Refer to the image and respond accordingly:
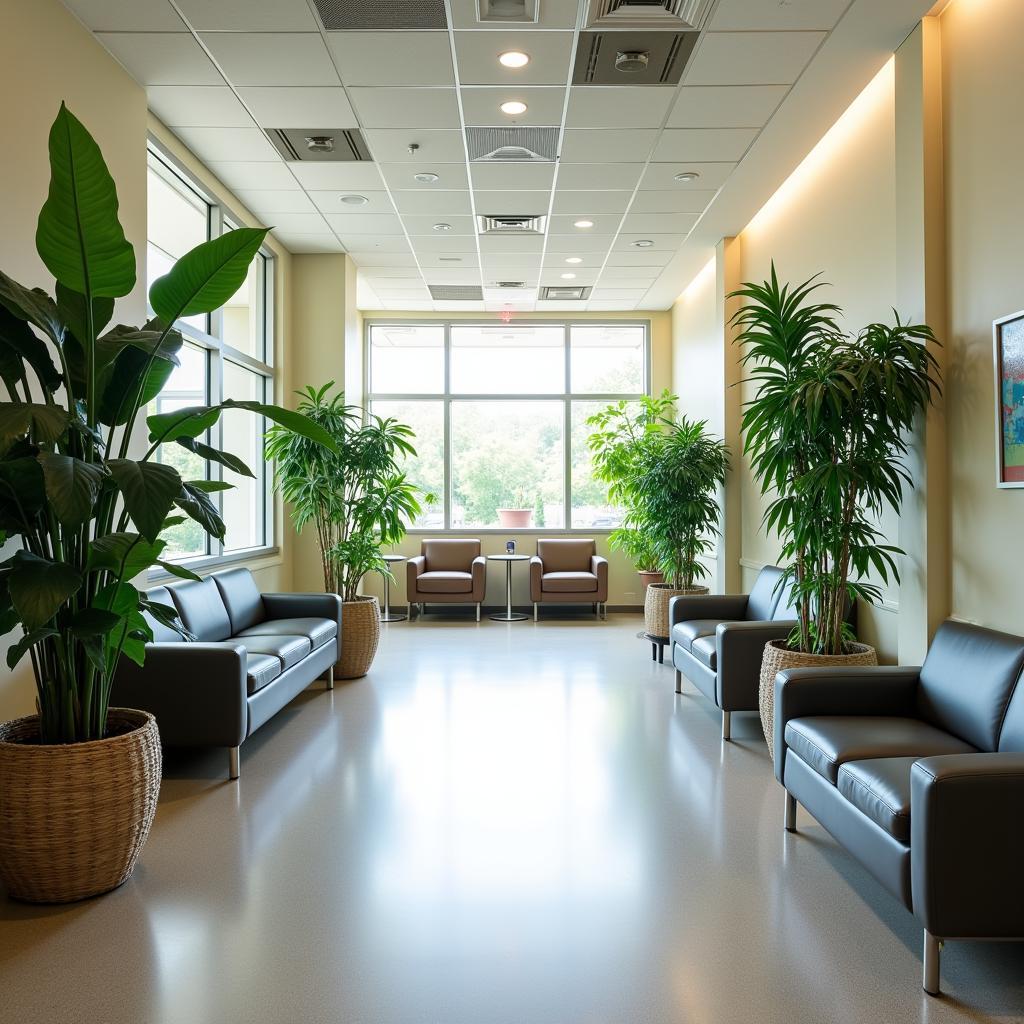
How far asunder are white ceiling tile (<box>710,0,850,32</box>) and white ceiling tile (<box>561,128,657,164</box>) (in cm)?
120

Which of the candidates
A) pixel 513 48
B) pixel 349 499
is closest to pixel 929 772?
pixel 513 48

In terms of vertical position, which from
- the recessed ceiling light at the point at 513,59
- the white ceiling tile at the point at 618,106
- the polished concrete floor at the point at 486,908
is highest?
the recessed ceiling light at the point at 513,59

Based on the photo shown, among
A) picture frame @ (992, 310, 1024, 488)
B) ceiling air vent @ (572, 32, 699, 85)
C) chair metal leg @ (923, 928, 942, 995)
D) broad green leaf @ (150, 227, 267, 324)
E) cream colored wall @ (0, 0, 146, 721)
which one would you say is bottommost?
chair metal leg @ (923, 928, 942, 995)

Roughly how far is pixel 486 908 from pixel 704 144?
460cm

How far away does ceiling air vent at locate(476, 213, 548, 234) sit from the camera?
271 inches

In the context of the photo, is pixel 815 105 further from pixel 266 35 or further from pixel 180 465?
pixel 180 465

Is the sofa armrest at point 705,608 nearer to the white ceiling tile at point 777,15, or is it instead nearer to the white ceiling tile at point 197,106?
the white ceiling tile at point 777,15

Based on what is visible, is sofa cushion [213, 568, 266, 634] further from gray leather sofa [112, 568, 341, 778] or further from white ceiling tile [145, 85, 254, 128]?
white ceiling tile [145, 85, 254, 128]

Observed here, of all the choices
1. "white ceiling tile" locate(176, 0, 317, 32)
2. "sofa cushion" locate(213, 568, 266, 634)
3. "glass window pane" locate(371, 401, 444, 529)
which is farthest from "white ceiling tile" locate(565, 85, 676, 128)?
"glass window pane" locate(371, 401, 444, 529)

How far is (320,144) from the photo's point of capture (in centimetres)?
543

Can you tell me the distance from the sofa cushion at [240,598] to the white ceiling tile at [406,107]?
3027 mm

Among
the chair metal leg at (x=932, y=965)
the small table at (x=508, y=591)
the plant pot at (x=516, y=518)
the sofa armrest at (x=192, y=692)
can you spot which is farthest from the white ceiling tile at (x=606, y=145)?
the plant pot at (x=516, y=518)

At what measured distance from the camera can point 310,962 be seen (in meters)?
2.45

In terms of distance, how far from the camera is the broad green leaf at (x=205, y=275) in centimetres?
294
